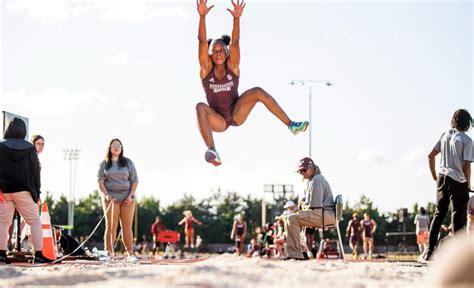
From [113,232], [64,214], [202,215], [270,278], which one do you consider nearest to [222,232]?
[202,215]

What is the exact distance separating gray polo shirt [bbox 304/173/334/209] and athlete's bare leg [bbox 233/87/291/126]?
124 cm

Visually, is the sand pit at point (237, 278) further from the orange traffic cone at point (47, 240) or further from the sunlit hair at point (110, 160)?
the orange traffic cone at point (47, 240)

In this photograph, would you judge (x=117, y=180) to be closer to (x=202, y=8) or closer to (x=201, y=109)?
(x=201, y=109)

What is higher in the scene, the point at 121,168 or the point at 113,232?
the point at 121,168

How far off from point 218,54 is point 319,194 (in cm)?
245

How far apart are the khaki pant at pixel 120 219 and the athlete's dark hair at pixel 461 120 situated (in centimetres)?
455

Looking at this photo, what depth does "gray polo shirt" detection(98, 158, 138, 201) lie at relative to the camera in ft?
36.4

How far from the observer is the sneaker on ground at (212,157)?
9.36m

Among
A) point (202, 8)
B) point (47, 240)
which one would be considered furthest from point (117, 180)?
point (202, 8)

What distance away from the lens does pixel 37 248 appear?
940 centimetres

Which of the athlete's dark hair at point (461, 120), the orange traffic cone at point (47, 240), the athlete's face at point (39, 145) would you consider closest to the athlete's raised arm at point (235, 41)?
the athlete's dark hair at point (461, 120)

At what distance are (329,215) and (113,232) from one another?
3.08 metres

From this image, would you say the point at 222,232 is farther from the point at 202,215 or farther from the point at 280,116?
the point at 280,116

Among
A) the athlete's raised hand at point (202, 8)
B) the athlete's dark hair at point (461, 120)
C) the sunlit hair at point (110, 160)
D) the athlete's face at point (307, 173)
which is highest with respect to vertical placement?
the athlete's raised hand at point (202, 8)
